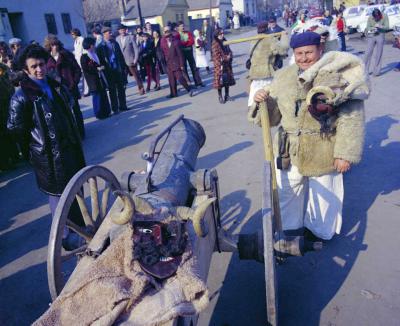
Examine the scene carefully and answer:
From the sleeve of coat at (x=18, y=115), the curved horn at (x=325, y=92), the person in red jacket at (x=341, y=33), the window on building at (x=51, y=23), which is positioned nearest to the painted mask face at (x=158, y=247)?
the curved horn at (x=325, y=92)

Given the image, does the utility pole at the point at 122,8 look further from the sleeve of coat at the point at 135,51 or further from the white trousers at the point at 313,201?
the white trousers at the point at 313,201

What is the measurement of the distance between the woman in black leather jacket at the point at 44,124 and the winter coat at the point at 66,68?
4.10 m

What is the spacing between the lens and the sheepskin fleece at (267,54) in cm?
682

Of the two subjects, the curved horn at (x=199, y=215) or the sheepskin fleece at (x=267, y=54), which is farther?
the sheepskin fleece at (x=267, y=54)

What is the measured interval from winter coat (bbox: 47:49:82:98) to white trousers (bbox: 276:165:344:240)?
17.6ft

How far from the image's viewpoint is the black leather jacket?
3205 mm

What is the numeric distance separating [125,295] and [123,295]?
12mm

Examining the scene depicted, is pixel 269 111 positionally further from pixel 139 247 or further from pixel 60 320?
pixel 60 320

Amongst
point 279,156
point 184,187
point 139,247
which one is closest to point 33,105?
point 184,187

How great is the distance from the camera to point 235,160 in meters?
5.78

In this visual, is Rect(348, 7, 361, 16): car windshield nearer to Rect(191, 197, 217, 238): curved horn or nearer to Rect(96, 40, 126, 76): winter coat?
Rect(96, 40, 126, 76): winter coat

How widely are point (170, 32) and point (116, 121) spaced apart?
3.06 metres

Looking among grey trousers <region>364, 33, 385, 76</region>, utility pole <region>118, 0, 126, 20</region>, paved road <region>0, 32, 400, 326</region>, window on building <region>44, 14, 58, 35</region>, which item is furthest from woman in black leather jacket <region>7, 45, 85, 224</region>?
utility pole <region>118, 0, 126, 20</region>

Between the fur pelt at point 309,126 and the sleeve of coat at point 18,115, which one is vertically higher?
the sleeve of coat at point 18,115
